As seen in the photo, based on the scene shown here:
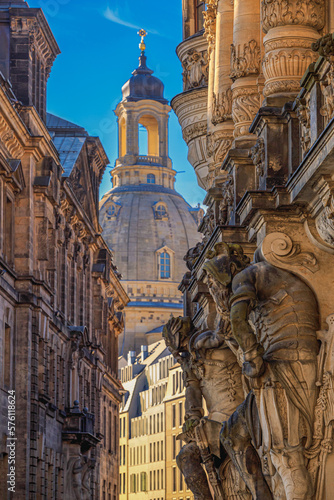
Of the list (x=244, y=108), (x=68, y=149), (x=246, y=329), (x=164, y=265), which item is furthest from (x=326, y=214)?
(x=164, y=265)

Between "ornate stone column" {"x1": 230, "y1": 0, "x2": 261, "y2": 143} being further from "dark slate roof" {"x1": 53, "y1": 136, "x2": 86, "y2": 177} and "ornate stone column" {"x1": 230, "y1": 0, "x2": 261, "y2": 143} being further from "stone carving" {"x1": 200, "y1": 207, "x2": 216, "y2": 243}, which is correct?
"dark slate roof" {"x1": 53, "y1": 136, "x2": 86, "y2": 177}

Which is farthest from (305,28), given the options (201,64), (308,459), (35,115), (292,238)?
(35,115)

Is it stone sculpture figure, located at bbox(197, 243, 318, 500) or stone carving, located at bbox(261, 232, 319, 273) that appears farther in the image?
stone carving, located at bbox(261, 232, 319, 273)

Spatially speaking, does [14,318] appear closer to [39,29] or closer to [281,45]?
[39,29]

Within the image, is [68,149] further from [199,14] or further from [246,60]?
[246,60]

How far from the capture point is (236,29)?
82.1ft

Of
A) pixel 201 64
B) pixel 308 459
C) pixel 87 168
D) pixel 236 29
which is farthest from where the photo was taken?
pixel 87 168

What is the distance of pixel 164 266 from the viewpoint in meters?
196

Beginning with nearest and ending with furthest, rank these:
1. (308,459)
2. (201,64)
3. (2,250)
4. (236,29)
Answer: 1. (308,459)
2. (236,29)
3. (201,64)
4. (2,250)

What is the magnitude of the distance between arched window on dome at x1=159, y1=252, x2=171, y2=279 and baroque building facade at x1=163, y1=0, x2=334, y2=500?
565 feet

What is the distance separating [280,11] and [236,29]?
15.9 ft

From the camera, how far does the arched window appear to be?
196 metres

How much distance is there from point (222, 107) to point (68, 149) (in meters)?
46.6

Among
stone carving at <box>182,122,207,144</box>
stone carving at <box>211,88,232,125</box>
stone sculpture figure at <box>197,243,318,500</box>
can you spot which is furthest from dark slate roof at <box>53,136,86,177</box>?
stone sculpture figure at <box>197,243,318,500</box>
